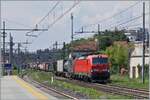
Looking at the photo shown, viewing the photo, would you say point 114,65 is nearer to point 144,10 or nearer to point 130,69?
point 130,69

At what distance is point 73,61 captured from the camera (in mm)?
69938

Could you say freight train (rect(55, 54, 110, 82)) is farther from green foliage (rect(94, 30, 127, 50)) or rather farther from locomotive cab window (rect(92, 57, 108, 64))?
green foliage (rect(94, 30, 127, 50))

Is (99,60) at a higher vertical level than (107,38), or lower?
lower

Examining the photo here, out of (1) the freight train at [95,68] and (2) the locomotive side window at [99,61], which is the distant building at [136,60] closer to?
(1) the freight train at [95,68]

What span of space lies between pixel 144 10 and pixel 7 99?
22.4 m

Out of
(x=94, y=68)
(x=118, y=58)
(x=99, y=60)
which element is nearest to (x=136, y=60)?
(x=118, y=58)

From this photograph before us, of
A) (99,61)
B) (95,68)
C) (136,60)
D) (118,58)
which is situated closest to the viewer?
(95,68)

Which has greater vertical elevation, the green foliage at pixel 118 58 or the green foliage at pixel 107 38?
the green foliage at pixel 107 38

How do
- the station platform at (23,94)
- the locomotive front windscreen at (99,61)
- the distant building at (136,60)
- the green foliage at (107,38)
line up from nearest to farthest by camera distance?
the station platform at (23,94) → the locomotive front windscreen at (99,61) → the distant building at (136,60) → the green foliage at (107,38)

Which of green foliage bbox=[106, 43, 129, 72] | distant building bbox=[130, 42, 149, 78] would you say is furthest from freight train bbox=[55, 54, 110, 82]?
green foliage bbox=[106, 43, 129, 72]

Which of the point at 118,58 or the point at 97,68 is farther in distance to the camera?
the point at 118,58

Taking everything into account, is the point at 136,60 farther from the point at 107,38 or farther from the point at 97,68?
the point at 107,38

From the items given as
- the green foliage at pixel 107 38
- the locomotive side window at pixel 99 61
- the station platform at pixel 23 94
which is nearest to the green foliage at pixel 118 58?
the green foliage at pixel 107 38

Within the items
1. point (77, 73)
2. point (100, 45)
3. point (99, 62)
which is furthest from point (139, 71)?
point (100, 45)
